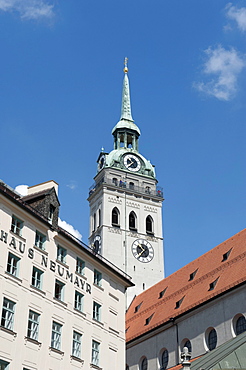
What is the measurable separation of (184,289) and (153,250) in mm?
→ 19843

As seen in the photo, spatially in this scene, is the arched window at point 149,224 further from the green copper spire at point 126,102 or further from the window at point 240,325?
the window at point 240,325

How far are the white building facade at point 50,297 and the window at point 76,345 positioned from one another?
0.16 ft

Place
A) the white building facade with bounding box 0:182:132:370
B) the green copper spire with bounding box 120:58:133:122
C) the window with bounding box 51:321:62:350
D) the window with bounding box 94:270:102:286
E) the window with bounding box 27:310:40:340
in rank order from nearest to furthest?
the white building facade with bounding box 0:182:132:370 < the window with bounding box 27:310:40:340 < the window with bounding box 51:321:62:350 < the window with bounding box 94:270:102:286 < the green copper spire with bounding box 120:58:133:122

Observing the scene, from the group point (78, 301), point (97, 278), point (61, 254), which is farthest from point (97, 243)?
point (61, 254)

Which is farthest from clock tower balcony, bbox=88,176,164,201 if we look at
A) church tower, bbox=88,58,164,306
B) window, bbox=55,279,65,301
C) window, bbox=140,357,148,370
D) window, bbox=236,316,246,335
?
window, bbox=55,279,65,301

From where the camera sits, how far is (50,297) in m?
29.3

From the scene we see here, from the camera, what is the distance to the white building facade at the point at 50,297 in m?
26.7

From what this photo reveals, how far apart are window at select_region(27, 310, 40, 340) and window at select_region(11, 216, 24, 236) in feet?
12.5

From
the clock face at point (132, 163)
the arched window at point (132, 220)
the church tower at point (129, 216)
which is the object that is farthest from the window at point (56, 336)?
the clock face at point (132, 163)

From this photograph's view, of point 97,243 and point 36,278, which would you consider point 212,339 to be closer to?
point 36,278

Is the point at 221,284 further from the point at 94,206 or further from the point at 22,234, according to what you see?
the point at 94,206

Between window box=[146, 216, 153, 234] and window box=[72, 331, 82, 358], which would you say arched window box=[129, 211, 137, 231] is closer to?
window box=[146, 216, 153, 234]

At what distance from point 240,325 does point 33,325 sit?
→ 663 inches

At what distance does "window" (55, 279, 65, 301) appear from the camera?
30275 mm
